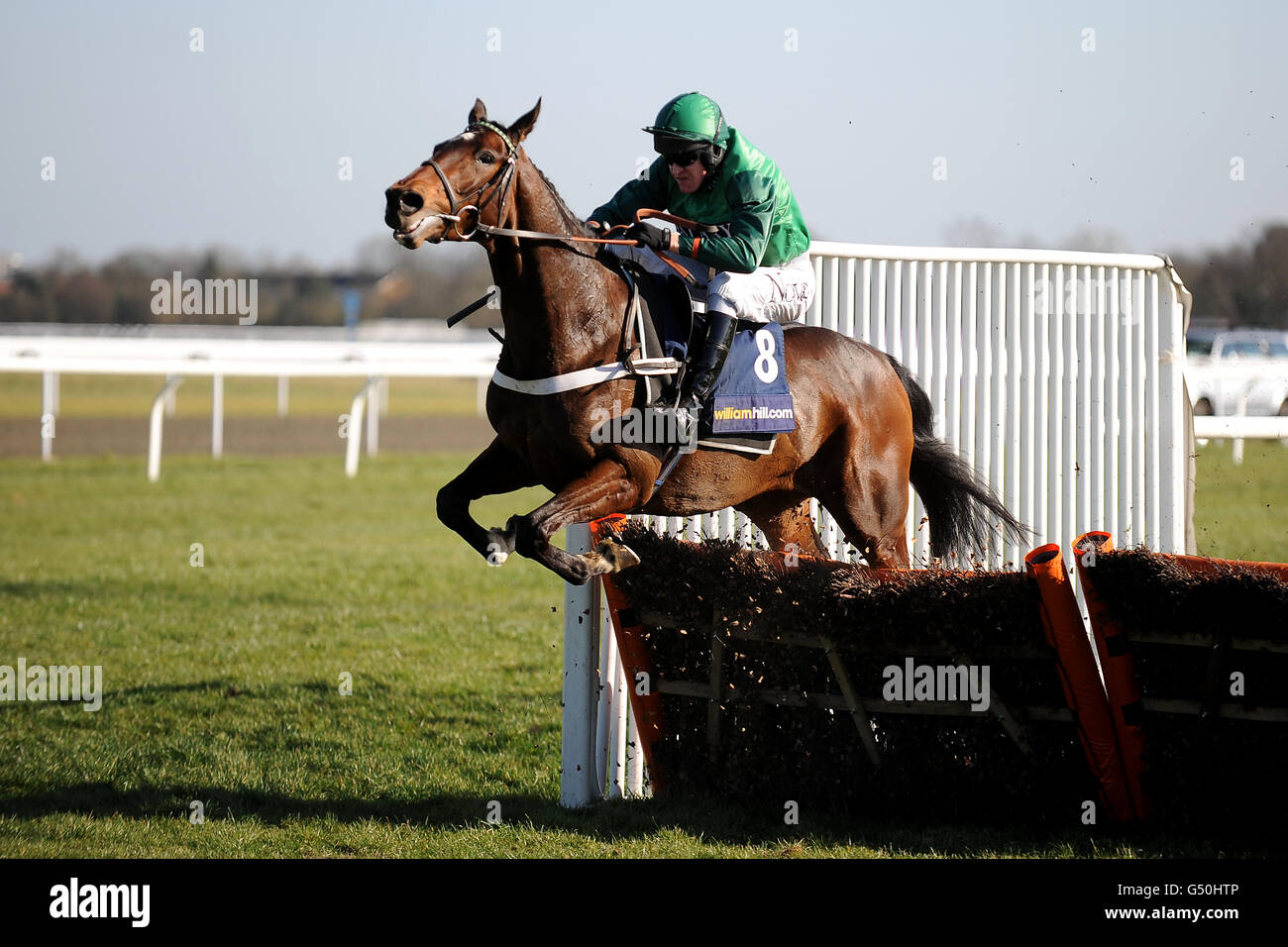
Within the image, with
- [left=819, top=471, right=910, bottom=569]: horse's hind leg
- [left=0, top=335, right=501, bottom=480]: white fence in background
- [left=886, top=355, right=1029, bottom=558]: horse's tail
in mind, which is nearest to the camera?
[left=819, top=471, right=910, bottom=569]: horse's hind leg

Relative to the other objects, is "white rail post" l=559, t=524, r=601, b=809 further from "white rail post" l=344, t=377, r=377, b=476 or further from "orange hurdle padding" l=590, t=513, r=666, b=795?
"white rail post" l=344, t=377, r=377, b=476

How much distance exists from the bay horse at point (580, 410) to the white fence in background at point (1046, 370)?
0.47 meters

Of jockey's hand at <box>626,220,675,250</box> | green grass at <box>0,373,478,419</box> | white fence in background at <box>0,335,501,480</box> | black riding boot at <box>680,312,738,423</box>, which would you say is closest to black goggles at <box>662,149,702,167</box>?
jockey's hand at <box>626,220,675,250</box>

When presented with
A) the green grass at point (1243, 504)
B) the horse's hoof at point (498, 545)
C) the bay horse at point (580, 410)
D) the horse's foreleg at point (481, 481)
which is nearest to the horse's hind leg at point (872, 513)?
the bay horse at point (580, 410)

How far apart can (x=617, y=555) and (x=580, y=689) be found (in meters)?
0.79

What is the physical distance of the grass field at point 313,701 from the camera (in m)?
4.60

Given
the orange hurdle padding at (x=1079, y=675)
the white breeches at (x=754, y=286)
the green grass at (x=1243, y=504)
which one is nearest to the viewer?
the orange hurdle padding at (x=1079, y=675)

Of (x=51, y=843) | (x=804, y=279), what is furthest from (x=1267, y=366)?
(x=51, y=843)

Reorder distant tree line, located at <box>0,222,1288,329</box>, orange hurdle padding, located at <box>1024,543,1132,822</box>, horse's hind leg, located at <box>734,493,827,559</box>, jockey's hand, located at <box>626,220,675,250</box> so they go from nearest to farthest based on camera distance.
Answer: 1. orange hurdle padding, located at <box>1024,543,1132,822</box>
2. jockey's hand, located at <box>626,220,675,250</box>
3. horse's hind leg, located at <box>734,493,827,559</box>
4. distant tree line, located at <box>0,222,1288,329</box>

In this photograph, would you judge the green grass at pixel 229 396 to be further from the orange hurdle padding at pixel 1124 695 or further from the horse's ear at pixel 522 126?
the orange hurdle padding at pixel 1124 695

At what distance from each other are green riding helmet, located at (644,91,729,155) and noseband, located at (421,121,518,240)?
579mm

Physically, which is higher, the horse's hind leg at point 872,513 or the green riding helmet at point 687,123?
the green riding helmet at point 687,123

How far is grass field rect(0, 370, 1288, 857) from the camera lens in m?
4.60
